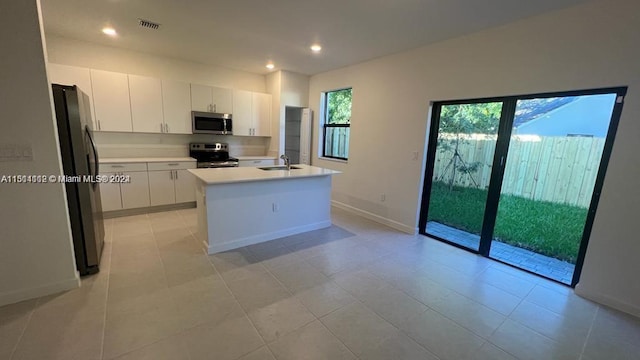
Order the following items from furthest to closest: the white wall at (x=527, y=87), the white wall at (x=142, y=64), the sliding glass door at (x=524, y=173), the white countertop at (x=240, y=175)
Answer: the white wall at (x=142, y=64), the white countertop at (x=240, y=175), the sliding glass door at (x=524, y=173), the white wall at (x=527, y=87)

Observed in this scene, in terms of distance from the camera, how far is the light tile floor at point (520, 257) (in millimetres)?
2750

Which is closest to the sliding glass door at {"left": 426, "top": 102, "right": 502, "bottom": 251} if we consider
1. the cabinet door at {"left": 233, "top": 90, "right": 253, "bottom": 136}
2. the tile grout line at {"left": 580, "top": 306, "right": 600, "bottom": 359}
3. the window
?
the tile grout line at {"left": 580, "top": 306, "right": 600, "bottom": 359}

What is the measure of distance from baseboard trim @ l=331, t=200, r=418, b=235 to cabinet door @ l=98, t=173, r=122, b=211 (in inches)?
142

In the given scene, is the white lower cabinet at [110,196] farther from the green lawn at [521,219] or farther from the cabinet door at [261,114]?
the green lawn at [521,219]

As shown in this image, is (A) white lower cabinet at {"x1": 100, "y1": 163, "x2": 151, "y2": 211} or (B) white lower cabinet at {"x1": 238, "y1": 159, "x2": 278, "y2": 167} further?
(B) white lower cabinet at {"x1": 238, "y1": 159, "x2": 278, "y2": 167}

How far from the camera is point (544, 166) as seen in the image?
2756 millimetres

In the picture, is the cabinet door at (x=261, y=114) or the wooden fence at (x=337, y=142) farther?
the cabinet door at (x=261, y=114)

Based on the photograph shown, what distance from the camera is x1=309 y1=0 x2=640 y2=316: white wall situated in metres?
2.18

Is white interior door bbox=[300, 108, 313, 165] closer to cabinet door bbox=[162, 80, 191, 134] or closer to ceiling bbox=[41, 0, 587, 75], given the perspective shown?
ceiling bbox=[41, 0, 587, 75]

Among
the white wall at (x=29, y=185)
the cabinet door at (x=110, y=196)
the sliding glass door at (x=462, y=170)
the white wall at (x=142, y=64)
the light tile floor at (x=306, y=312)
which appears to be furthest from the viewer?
the cabinet door at (x=110, y=196)

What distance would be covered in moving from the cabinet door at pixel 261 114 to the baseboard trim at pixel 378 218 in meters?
2.11

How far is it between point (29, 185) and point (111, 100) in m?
2.50

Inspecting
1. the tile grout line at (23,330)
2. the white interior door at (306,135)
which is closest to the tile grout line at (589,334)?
the tile grout line at (23,330)

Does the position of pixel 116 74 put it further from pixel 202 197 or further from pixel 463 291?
pixel 463 291
